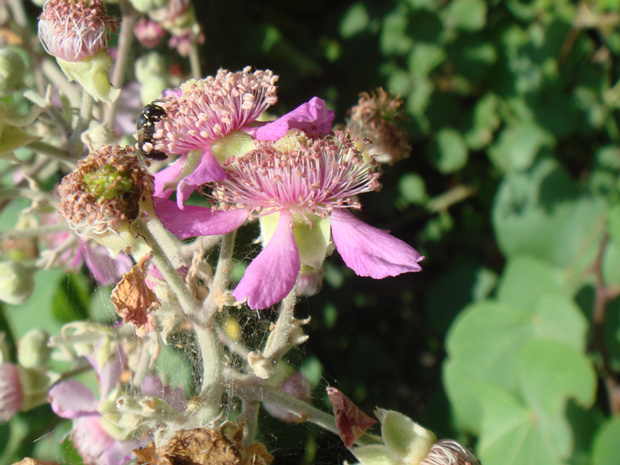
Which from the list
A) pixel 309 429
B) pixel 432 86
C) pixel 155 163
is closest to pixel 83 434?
pixel 309 429

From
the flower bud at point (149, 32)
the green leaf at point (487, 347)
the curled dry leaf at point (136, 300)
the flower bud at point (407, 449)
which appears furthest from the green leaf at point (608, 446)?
the flower bud at point (149, 32)

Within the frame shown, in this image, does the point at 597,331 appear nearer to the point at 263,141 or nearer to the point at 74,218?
the point at 263,141

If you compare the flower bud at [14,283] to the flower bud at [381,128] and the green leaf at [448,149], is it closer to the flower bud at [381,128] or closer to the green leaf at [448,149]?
the flower bud at [381,128]

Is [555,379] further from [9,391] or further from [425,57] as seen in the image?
[9,391]

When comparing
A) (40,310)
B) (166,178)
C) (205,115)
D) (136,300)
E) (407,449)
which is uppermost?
(205,115)

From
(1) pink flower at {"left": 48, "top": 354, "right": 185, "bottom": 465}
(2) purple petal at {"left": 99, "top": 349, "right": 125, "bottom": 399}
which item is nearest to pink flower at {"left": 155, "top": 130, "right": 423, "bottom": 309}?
(1) pink flower at {"left": 48, "top": 354, "right": 185, "bottom": 465}

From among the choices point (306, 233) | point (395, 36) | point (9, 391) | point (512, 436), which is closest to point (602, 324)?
point (512, 436)

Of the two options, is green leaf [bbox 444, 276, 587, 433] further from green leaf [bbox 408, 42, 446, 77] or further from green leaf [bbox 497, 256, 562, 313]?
green leaf [bbox 408, 42, 446, 77]
